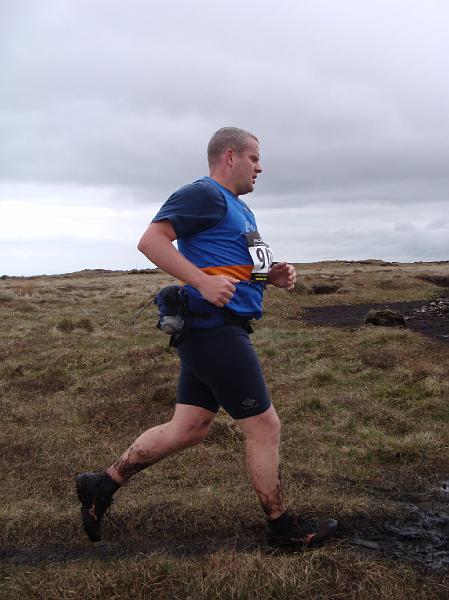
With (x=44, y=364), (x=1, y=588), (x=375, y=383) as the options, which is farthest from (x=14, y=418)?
(x=375, y=383)

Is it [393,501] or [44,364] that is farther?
[44,364]

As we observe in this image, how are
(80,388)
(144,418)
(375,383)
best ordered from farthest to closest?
(80,388), (375,383), (144,418)

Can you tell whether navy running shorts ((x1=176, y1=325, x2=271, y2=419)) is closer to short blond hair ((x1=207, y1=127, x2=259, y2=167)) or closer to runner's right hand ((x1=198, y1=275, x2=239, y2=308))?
runner's right hand ((x1=198, y1=275, x2=239, y2=308))

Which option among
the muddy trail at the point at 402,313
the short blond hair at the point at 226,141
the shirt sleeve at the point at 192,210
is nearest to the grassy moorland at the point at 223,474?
the shirt sleeve at the point at 192,210

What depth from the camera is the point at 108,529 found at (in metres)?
4.40

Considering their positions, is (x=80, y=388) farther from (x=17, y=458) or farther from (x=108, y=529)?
(x=108, y=529)

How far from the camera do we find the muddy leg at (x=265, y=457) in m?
3.78

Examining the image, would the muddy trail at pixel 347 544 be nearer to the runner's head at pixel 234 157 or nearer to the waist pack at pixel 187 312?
the waist pack at pixel 187 312

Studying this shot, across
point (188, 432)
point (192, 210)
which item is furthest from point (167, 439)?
point (192, 210)

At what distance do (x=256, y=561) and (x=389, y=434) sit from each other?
3.62 m

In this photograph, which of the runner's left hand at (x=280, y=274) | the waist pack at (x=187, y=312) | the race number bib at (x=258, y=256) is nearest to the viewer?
the waist pack at (x=187, y=312)

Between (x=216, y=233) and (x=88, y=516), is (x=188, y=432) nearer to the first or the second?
(x=88, y=516)

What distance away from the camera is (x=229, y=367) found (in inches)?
146

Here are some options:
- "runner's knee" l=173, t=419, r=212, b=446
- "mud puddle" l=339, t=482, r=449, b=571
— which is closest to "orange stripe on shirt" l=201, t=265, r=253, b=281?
"runner's knee" l=173, t=419, r=212, b=446
